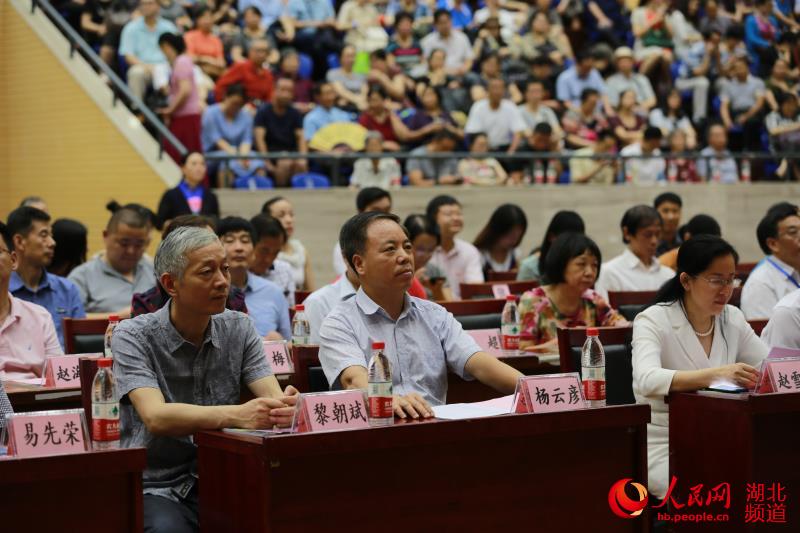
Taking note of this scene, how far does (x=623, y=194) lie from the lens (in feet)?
44.2

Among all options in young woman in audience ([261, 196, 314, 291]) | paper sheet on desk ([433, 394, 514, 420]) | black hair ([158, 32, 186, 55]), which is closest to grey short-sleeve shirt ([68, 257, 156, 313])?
young woman in audience ([261, 196, 314, 291])

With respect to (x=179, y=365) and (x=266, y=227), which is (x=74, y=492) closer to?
(x=179, y=365)

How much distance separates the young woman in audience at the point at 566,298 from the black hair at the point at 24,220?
8.56 feet

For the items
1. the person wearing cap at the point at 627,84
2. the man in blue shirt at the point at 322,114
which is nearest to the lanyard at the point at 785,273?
the man in blue shirt at the point at 322,114

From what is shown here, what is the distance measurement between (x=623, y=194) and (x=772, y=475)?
939 centimetres

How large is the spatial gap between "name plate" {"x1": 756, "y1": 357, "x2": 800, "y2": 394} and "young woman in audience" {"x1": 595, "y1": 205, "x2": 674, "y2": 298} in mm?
3949

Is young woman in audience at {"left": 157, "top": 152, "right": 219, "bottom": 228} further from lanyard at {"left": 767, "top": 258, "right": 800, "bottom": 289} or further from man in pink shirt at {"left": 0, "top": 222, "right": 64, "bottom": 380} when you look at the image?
lanyard at {"left": 767, "top": 258, "right": 800, "bottom": 289}

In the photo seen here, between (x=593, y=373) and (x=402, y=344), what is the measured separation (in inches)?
26.6

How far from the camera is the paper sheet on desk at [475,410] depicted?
3.81m

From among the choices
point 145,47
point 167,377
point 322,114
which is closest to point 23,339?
point 167,377

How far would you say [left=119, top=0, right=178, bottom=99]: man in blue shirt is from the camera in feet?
39.6

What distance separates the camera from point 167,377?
155 inches

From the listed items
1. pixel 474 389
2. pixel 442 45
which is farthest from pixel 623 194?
pixel 474 389

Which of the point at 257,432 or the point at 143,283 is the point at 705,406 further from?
the point at 143,283
